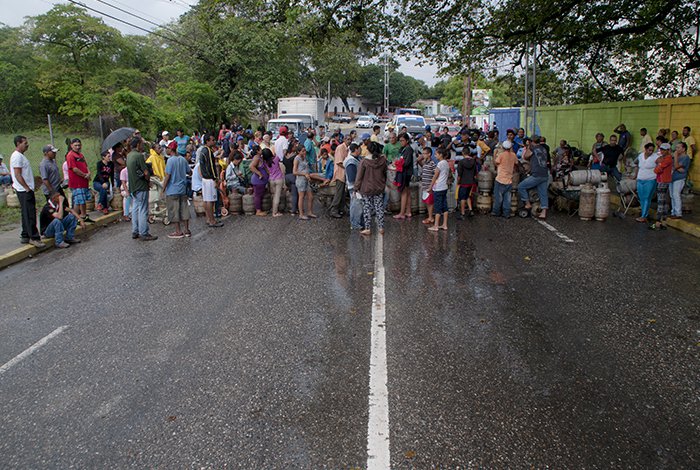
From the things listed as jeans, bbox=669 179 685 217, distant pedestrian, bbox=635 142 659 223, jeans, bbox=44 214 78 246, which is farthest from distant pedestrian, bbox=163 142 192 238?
jeans, bbox=669 179 685 217

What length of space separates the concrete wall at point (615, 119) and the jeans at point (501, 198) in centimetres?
632

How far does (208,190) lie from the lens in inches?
444

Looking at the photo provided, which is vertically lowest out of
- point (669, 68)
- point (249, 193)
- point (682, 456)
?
point (682, 456)

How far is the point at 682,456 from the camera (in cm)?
365

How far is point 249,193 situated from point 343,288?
6564mm

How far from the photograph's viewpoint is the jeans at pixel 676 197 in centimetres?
→ 1109

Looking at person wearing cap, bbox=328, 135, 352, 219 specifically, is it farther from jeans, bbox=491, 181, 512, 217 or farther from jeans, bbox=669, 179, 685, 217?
jeans, bbox=669, 179, 685, 217

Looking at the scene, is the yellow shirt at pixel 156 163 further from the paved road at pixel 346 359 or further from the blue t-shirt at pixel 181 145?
the paved road at pixel 346 359

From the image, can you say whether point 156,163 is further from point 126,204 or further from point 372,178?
point 372,178

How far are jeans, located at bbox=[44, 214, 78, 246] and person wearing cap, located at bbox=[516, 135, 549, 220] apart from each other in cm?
875

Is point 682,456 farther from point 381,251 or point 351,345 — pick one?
point 381,251

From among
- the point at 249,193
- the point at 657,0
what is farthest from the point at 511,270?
the point at 657,0

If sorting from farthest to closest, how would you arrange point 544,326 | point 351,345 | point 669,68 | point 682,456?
point 669,68 → point 544,326 → point 351,345 → point 682,456

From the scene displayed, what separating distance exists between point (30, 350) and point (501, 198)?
949 centimetres
